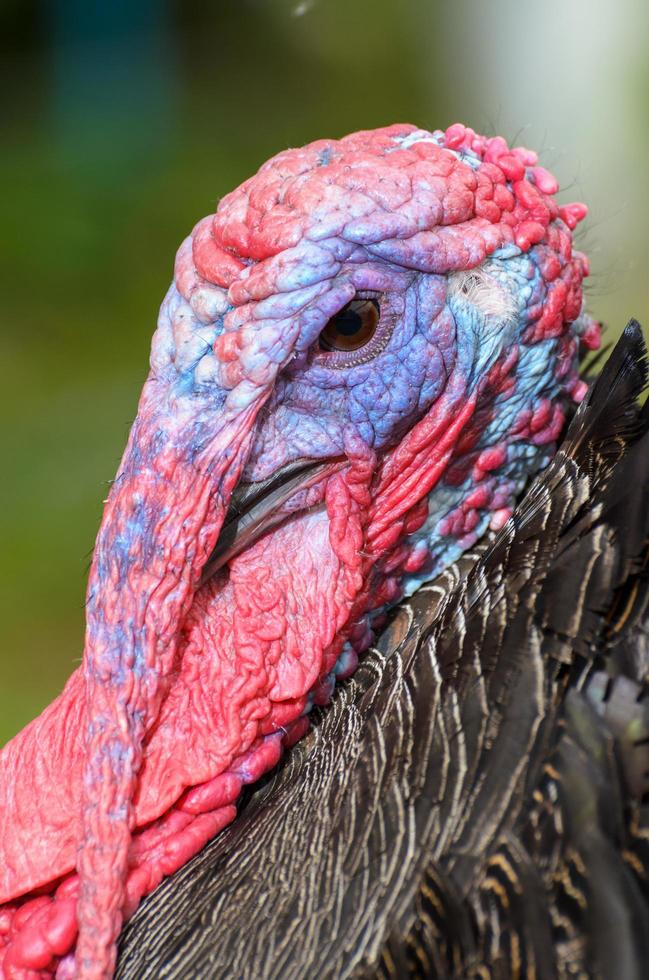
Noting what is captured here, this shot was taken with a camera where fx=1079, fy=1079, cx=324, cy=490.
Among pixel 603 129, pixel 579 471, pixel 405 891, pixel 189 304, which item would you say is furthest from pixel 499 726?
pixel 603 129

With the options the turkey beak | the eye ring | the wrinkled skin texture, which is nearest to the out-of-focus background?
the wrinkled skin texture

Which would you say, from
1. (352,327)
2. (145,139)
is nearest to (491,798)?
(352,327)

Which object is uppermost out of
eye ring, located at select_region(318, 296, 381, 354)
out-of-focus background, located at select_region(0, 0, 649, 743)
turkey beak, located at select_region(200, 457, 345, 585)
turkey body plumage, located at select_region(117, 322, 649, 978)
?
out-of-focus background, located at select_region(0, 0, 649, 743)

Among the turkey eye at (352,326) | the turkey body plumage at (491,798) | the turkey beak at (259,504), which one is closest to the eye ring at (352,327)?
the turkey eye at (352,326)

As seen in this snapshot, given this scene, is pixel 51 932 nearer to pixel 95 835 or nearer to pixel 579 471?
pixel 95 835

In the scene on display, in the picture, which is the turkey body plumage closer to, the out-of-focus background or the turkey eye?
the turkey eye

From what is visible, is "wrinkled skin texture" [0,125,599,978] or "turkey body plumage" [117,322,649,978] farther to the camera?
"wrinkled skin texture" [0,125,599,978]
